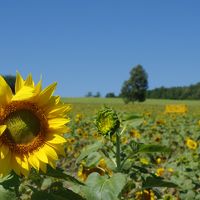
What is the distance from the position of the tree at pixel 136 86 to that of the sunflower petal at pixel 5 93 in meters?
73.3

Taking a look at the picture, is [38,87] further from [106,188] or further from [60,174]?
[106,188]

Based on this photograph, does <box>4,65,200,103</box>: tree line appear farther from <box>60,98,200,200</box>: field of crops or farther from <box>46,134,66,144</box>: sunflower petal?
<box>46,134,66,144</box>: sunflower petal

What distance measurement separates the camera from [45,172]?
2518 mm

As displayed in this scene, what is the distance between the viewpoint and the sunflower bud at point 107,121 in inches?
110

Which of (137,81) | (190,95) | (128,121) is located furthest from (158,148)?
(190,95)

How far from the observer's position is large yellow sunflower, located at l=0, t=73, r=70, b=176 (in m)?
2.44

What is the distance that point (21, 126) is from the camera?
244cm

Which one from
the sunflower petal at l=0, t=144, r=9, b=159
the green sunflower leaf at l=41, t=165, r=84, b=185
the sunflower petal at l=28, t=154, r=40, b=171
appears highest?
the sunflower petal at l=0, t=144, r=9, b=159

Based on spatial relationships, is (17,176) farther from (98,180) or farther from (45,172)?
(98,180)

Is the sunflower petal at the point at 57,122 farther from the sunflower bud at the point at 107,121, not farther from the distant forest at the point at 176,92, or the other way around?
the distant forest at the point at 176,92

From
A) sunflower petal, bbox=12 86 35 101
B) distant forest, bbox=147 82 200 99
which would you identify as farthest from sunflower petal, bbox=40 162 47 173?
distant forest, bbox=147 82 200 99

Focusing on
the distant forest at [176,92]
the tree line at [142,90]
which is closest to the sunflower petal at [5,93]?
the tree line at [142,90]

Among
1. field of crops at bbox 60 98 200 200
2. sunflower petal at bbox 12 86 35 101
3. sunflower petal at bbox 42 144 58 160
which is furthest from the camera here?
field of crops at bbox 60 98 200 200

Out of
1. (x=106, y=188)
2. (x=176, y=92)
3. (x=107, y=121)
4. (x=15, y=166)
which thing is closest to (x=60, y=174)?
(x=15, y=166)
